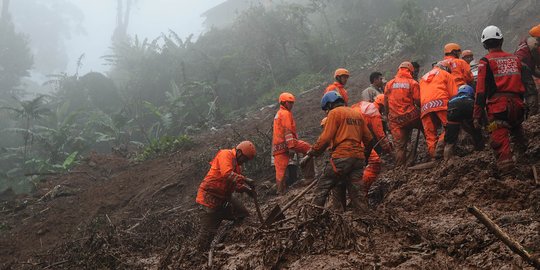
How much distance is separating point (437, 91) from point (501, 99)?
4.91ft

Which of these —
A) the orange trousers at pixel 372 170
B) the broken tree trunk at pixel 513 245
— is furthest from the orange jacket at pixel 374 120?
the broken tree trunk at pixel 513 245

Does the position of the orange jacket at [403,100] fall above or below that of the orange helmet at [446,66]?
below

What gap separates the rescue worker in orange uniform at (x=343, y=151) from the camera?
17.3 feet

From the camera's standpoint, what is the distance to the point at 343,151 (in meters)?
5.29

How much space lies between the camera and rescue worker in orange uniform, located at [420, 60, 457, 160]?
6.27 meters

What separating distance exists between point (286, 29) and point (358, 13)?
10.7 feet

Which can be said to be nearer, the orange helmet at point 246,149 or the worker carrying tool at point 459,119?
the worker carrying tool at point 459,119

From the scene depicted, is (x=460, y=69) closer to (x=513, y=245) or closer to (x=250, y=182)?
(x=250, y=182)

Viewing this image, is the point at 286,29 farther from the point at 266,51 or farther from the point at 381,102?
the point at 381,102

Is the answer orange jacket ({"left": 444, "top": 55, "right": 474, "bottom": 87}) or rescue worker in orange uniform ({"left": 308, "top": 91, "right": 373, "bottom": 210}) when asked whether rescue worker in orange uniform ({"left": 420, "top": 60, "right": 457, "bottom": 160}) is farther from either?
rescue worker in orange uniform ({"left": 308, "top": 91, "right": 373, "bottom": 210})

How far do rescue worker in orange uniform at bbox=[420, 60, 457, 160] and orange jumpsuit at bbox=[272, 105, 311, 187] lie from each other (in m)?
2.04

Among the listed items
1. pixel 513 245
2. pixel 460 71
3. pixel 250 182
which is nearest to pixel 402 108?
pixel 460 71

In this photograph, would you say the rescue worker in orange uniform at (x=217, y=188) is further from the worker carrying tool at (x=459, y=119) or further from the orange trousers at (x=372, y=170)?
the worker carrying tool at (x=459, y=119)

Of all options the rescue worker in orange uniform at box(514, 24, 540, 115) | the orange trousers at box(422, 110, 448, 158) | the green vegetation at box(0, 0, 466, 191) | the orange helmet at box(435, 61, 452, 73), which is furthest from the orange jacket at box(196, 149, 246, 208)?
the green vegetation at box(0, 0, 466, 191)
